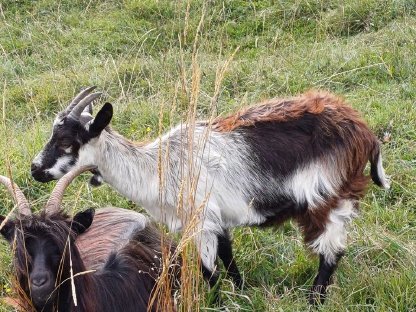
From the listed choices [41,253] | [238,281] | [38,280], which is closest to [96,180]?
[238,281]

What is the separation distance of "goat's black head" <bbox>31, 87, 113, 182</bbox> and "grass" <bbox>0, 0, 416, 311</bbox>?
0.46 meters

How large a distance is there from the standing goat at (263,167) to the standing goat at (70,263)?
0.37 meters

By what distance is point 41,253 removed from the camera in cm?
Answer: 373

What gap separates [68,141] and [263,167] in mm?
1256

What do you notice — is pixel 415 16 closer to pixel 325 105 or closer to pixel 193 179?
pixel 325 105

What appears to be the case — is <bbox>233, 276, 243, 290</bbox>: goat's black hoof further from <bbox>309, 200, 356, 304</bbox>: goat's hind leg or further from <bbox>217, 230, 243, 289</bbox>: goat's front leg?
<bbox>309, 200, 356, 304</bbox>: goat's hind leg

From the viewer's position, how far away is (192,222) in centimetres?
338

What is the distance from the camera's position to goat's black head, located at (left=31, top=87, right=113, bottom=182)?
16.0 ft

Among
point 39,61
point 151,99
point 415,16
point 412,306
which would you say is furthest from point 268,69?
point 412,306

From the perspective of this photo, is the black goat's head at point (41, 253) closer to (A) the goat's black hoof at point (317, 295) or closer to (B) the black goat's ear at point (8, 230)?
(B) the black goat's ear at point (8, 230)

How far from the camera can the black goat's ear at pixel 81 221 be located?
4.03m

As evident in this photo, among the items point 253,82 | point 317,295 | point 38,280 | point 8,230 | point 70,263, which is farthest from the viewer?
point 253,82

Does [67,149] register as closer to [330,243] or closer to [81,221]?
[81,221]

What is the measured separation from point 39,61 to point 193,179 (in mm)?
5983
